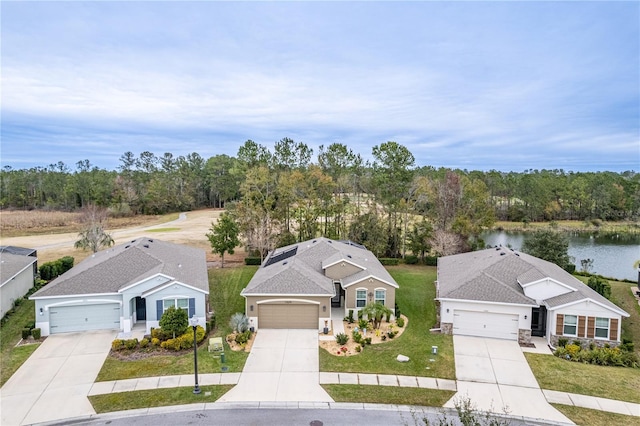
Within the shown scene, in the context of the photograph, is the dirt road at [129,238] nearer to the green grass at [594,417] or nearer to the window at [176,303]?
the window at [176,303]

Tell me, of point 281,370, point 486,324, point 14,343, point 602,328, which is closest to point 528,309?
point 486,324

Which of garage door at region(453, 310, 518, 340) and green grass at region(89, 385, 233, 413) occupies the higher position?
garage door at region(453, 310, 518, 340)

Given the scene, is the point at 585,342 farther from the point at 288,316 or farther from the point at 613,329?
the point at 288,316

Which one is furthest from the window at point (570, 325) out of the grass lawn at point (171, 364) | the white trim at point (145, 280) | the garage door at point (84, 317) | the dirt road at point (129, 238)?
the dirt road at point (129, 238)

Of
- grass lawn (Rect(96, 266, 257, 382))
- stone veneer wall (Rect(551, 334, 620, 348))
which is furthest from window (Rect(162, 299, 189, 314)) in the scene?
stone veneer wall (Rect(551, 334, 620, 348))

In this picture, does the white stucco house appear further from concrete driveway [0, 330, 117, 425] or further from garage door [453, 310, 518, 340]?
garage door [453, 310, 518, 340]

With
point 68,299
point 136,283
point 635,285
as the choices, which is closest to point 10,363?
point 68,299

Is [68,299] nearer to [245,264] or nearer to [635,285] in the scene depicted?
[245,264]
